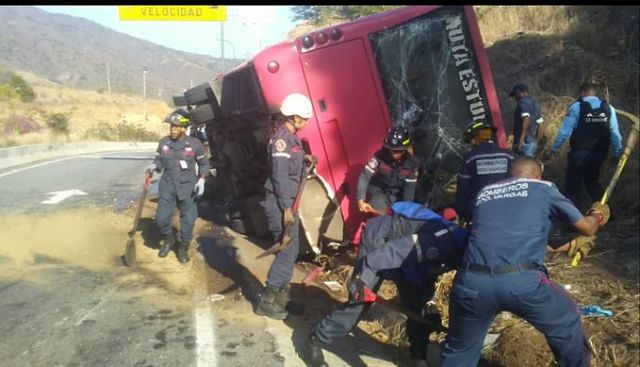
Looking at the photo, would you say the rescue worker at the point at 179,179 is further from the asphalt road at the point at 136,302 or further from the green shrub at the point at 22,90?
the green shrub at the point at 22,90

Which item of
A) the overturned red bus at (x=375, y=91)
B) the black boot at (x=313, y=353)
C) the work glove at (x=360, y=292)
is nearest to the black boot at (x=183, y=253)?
the overturned red bus at (x=375, y=91)

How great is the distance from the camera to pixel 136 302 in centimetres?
513

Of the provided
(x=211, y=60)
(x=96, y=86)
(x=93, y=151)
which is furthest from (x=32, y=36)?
(x=93, y=151)

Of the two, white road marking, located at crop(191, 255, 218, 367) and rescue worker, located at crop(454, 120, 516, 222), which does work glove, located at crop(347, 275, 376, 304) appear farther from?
rescue worker, located at crop(454, 120, 516, 222)

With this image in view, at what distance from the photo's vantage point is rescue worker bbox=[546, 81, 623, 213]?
250 inches

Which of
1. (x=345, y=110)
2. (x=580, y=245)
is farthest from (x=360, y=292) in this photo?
(x=345, y=110)

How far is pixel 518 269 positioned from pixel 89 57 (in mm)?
118839

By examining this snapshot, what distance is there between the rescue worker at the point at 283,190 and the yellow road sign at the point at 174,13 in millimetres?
18074

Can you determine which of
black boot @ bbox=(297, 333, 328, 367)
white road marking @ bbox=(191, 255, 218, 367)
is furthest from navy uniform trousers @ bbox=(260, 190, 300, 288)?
black boot @ bbox=(297, 333, 328, 367)

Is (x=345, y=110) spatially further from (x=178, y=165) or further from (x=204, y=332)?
(x=204, y=332)

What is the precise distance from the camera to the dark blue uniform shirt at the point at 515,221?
2.97 meters

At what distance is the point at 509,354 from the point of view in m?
3.94

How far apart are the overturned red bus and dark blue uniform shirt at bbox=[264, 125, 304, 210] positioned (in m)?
0.89

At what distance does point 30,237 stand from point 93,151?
18.1 metres
